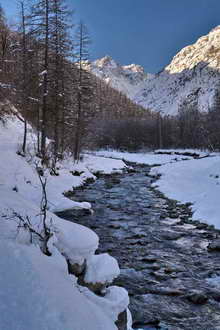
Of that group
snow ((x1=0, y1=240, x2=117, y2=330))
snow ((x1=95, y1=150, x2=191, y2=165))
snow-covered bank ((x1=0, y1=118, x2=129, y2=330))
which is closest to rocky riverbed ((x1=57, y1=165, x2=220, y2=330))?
snow-covered bank ((x1=0, y1=118, x2=129, y2=330))

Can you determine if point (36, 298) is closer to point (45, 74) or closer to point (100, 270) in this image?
point (100, 270)

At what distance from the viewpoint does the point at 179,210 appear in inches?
523

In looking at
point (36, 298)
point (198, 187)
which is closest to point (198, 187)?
point (198, 187)

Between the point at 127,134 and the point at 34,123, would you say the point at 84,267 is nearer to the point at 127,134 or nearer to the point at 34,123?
the point at 34,123

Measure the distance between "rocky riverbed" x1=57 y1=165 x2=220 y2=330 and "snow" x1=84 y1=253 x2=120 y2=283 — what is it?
103 cm

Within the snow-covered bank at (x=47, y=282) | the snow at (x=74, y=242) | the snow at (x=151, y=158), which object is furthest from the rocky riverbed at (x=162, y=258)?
the snow at (x=151, y=158)

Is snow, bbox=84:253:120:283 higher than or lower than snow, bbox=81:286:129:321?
higher

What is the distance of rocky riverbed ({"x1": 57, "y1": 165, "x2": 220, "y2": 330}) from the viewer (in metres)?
5.32

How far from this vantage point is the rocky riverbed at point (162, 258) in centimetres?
532

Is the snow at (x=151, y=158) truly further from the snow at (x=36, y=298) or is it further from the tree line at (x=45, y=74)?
the snow at (x=36, y=298)

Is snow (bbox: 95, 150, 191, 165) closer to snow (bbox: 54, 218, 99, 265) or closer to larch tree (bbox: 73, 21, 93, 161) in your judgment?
larch tree (bbox: 73, 21, 93, 161)

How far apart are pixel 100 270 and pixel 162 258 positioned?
365 centimetres

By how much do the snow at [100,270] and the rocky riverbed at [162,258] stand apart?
1.03m

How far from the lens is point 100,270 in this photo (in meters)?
4.80
